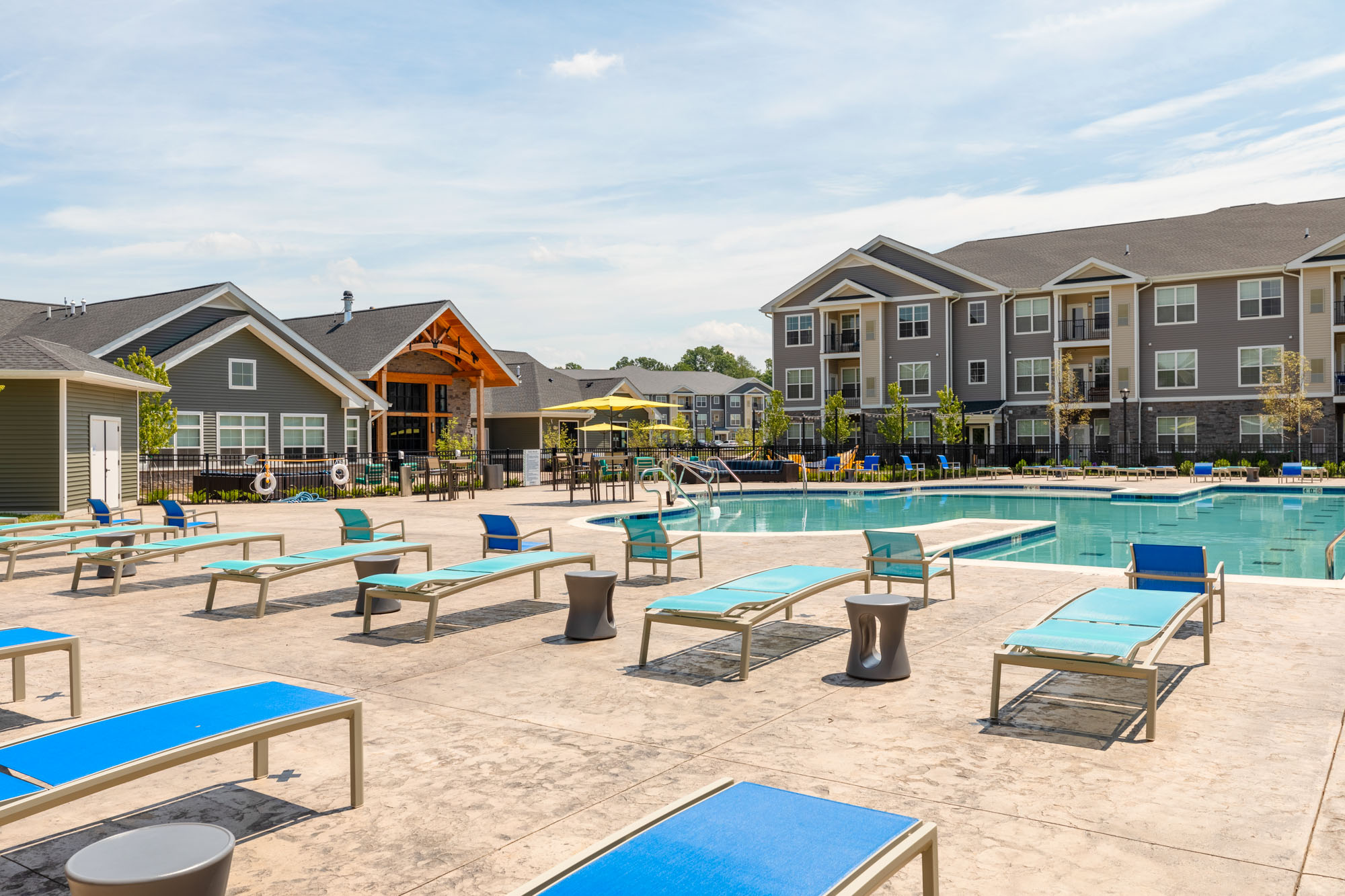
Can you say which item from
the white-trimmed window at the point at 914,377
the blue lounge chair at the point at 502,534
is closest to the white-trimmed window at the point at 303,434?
the blue lounge chair at the point at 502,534

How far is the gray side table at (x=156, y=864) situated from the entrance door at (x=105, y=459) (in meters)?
23.3

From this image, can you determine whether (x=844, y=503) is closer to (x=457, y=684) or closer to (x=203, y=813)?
(x=457, y=684)

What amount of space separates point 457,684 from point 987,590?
6147mm

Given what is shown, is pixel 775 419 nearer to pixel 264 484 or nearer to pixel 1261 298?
pixel 1261 298

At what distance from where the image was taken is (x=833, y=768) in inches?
197

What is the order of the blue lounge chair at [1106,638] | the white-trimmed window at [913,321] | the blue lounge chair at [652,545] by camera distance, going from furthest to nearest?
the white-trimmed window at [913,321] < the blue lounge chair at [652,545] < the blue lounge chair at [1106,638]

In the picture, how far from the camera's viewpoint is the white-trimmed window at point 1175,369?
1719 inches

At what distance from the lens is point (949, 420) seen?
42844 mm

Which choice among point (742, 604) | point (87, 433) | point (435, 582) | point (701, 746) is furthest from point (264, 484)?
point (701, 746)

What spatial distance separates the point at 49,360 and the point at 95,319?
14.9 metres

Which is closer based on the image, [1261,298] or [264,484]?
[264,484]

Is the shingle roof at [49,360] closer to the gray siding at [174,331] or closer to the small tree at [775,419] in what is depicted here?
the gray siding at [174,331]

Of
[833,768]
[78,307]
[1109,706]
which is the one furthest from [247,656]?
[78,307]

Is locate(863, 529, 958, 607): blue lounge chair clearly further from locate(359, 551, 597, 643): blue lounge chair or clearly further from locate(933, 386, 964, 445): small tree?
locate(933, 386, 964, 445): small tree
